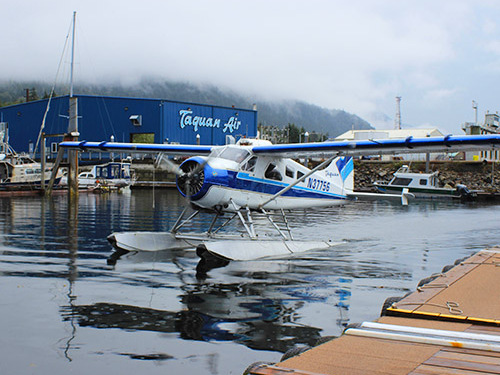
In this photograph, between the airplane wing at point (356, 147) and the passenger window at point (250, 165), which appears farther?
the passenger window at point (250, 165)

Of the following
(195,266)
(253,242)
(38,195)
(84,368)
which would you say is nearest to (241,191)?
(253,242)

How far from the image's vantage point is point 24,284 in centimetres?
820

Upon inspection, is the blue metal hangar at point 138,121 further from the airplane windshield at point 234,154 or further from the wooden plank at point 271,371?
the wooden plank at point 271,371

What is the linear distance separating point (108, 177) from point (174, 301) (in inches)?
1704

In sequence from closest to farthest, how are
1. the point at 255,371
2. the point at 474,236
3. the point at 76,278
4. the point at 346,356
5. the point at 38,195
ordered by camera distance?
the point at 255,371
the point at 346,356
the point at 76,278
the point at 474,236
the point at 38,195

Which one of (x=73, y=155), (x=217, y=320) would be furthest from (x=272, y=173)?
(x=73, y=155)

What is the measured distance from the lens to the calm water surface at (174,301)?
5.17 metres

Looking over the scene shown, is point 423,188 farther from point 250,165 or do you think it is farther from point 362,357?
point 362,357

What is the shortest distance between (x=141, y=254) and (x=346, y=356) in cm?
874

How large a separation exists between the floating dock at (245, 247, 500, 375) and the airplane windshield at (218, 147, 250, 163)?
744 cm

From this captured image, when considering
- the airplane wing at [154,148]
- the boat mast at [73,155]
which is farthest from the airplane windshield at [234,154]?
the boat mast at [73,155]

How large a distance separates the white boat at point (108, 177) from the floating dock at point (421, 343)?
131ft

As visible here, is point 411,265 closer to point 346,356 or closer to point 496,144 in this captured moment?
point 496,144

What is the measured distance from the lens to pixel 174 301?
24.2ft
